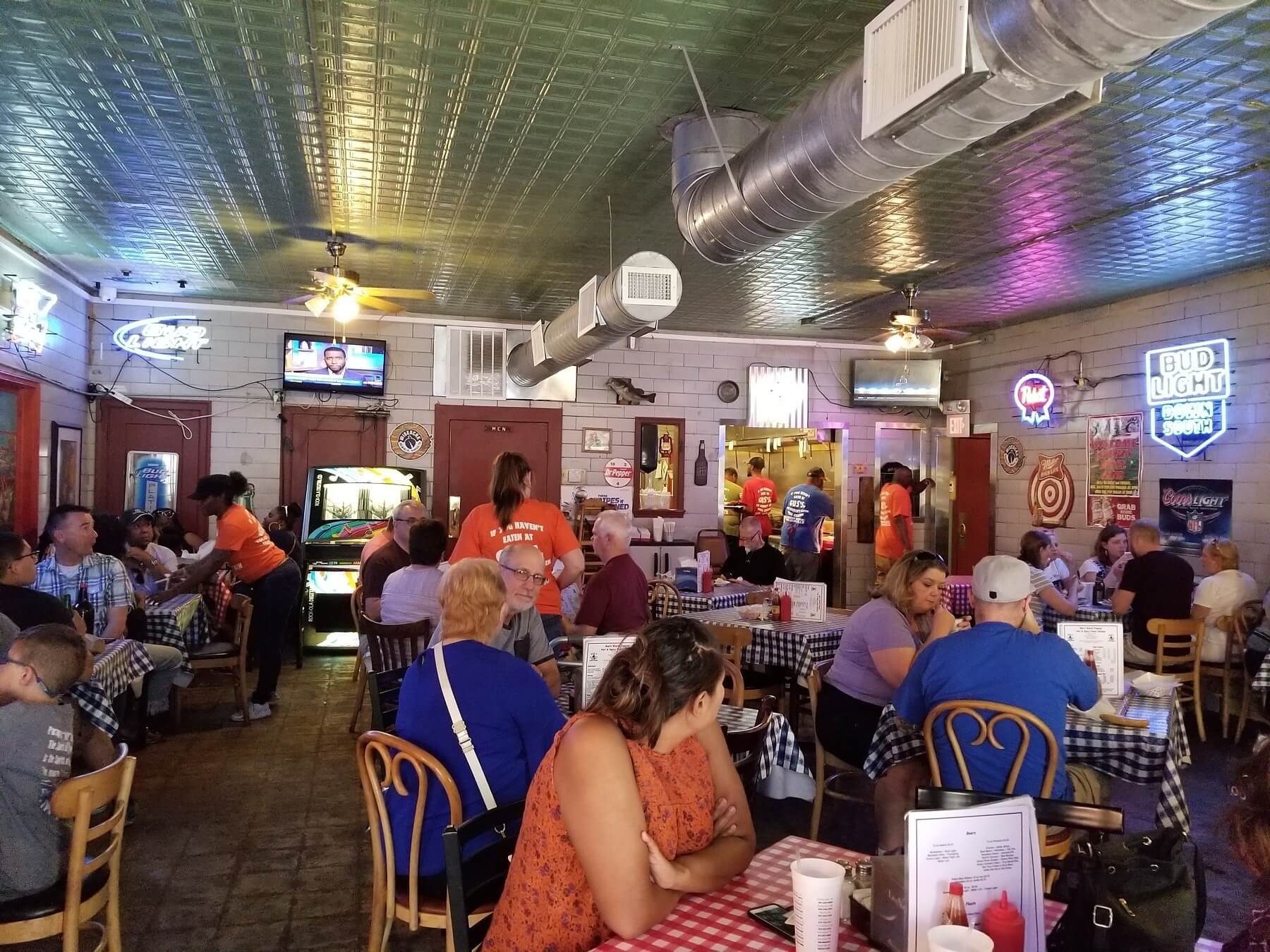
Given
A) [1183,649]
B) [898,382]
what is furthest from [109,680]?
[898,382]

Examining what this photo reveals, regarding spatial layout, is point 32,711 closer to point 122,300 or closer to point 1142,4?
point 1142,4

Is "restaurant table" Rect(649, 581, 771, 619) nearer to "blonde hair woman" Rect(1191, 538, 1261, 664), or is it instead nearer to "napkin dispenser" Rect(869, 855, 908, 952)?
"blonde hair woman" Rect(1191, 538, 1261, 664)

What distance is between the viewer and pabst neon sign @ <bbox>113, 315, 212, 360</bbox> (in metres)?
9.27

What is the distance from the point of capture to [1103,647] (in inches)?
157

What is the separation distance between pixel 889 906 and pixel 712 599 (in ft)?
17.5

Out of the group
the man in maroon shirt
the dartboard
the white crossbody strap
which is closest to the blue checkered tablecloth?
the man in maroon shirt

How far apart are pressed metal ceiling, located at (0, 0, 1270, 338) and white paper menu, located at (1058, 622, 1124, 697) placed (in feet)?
8.19

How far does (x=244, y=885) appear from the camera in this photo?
153 inches

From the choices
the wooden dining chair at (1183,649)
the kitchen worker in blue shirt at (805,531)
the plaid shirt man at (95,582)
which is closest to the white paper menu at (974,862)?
the plaid shirt man at (95,582)

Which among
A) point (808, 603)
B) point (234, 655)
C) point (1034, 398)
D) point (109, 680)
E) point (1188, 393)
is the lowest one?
point (234, 655)

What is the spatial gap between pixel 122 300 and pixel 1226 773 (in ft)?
33.5

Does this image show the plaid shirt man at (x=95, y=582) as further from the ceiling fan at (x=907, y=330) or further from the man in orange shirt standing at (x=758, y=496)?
the man in orange shirt standing at (x=758, y=496)

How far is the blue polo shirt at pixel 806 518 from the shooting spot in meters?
10.1

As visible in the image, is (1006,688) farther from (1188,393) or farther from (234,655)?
(1188,393)
